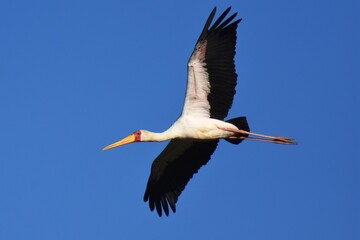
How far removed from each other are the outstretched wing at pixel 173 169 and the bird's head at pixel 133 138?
2.39 ft

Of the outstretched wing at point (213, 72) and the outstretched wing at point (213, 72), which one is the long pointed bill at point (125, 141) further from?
the outstretched wing at point (213, 72)

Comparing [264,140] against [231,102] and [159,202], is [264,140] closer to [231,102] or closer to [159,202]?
[231,102]

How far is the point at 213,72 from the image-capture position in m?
18.6

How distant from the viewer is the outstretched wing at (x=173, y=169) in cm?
1977

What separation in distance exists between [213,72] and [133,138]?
236cm

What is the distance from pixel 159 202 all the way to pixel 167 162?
1005mm

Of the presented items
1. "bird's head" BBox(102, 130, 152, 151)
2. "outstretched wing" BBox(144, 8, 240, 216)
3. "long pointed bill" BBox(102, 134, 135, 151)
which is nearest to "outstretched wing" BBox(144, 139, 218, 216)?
"outstretched wing" BBox(144, 8, 240, 216)

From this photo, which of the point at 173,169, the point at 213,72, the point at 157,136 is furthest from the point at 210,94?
the point at 173,169

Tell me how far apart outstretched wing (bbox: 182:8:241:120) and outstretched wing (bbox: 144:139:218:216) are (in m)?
1.11

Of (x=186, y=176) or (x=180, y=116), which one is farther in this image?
(x=186, y=176)

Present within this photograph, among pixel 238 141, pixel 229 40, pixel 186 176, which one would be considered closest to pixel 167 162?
pixel 186 176

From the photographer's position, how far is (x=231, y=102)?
18.9 m

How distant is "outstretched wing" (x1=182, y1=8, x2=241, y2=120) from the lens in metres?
18.5

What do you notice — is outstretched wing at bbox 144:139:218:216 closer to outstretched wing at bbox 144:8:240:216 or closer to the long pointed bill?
outstretched wing at bbox 144:8:240:216
